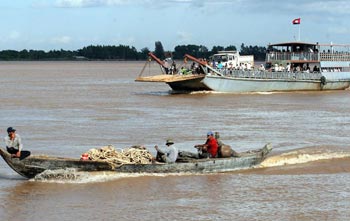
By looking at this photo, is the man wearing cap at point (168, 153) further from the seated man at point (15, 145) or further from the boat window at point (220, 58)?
the boat window at point (220, 58)

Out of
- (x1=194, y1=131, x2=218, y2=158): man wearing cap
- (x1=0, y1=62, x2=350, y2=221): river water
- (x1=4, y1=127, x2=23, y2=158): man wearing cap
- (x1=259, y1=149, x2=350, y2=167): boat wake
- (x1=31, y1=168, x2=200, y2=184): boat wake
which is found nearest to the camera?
(x1=0, y1=62, x2=350, y2=221): river water

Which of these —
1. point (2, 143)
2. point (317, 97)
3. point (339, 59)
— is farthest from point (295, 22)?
point (2, 143)

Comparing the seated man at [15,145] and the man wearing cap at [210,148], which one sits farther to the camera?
the man wearing cap at [210,148]

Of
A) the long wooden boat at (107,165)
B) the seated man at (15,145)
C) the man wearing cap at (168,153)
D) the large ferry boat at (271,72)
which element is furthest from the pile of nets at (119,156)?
the large ferry boat at (271,72)

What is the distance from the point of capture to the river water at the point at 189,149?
1443 centimetres

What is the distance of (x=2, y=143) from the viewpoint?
2322cm

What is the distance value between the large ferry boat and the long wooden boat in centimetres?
2319

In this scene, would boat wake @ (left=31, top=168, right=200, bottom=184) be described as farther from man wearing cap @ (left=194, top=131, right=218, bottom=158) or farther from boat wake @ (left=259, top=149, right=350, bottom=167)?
boat wake @ (left=259, top=149, right=350, bottom=167)

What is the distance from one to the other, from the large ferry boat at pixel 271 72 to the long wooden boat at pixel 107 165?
23.2m

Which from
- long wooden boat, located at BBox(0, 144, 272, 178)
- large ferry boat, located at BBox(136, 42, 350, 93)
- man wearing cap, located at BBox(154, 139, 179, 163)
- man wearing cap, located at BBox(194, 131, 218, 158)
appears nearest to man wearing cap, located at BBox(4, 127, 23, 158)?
long wooden boat, located at BBox(0, 144, 272, 178)

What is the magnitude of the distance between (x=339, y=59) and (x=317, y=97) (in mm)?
7462

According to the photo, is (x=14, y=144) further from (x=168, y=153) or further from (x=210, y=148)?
(x=210, y=148)

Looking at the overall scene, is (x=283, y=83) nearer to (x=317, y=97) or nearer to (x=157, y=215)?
(x=317, y=97)

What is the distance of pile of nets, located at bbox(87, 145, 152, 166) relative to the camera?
54.6 ft
